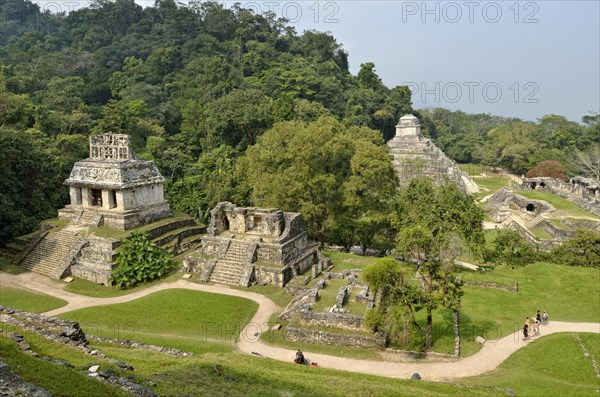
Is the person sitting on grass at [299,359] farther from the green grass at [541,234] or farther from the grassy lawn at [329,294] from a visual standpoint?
the green grass at [541,234]

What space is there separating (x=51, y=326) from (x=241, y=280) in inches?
398

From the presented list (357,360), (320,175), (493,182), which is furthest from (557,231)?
(493,182)

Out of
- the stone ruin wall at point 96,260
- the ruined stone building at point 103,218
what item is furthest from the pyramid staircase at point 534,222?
the stone ruin wall at point 96,260

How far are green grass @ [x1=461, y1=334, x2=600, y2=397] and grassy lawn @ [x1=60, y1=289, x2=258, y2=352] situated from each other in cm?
906

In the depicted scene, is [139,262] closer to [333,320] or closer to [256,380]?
[333,320]

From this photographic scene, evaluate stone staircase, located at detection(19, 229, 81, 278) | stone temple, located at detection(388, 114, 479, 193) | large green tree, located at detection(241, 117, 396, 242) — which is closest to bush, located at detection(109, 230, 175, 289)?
stone staircase, located at detection(19, 229, 81, 278)

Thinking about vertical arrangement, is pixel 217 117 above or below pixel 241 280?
above

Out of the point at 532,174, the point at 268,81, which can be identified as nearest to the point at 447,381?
the point at 268,81

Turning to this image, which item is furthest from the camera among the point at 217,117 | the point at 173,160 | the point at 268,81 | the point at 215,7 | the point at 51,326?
the point at 215,7

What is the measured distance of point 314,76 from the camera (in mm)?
60594

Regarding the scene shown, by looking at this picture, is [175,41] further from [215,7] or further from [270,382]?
[270,382]

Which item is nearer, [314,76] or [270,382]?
[270,382]

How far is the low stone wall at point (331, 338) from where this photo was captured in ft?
53.9

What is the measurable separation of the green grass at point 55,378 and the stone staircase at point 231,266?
1323cm
